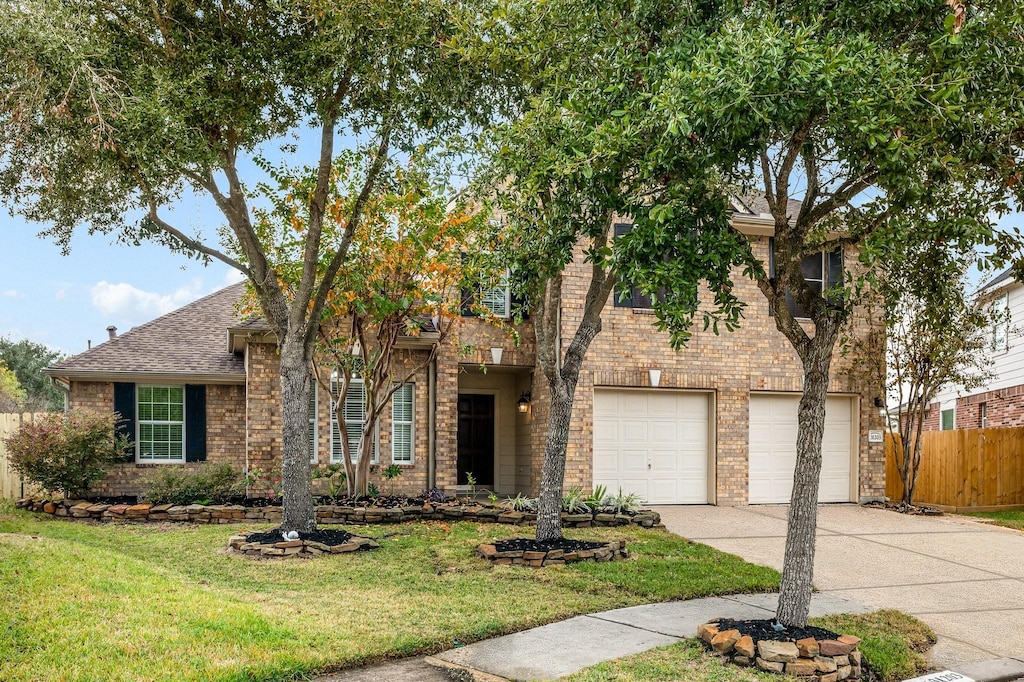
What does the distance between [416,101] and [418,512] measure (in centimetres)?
644

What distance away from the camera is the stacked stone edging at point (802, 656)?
6270 millimetres

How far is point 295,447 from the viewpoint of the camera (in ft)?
37.1

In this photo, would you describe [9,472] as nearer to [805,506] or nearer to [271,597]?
[271,597]

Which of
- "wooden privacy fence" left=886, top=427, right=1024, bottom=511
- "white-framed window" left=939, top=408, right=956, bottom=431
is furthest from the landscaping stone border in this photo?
"white-framed window" left=939, top=408, right=956, bottom=431

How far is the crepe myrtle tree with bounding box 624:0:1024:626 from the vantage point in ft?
18.8

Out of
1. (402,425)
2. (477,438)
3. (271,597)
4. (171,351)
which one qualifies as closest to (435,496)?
(402,425)

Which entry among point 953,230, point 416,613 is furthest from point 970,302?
point 416,613

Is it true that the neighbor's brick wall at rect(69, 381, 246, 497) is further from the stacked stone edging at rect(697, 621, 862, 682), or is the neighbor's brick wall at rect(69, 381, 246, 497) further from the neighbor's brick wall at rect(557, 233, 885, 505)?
the stacked stone edging at rect(697, 621, 862, 682)

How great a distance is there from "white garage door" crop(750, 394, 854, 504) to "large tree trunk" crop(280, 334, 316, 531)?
9.49 m

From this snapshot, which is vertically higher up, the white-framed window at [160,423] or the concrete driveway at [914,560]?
the white-framed window at [160,423]

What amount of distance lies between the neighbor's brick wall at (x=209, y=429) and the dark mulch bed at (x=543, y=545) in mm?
7314

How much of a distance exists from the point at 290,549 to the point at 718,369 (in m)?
9.34

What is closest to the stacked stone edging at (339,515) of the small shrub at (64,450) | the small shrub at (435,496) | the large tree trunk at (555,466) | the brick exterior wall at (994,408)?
the small shrub at (64,450)

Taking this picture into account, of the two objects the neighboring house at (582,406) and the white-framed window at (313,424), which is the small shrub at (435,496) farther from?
the white-framed window at (313,424)
